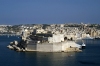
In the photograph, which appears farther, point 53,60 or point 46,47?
Answer: point 46,47

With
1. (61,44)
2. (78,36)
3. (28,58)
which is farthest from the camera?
(78,36)

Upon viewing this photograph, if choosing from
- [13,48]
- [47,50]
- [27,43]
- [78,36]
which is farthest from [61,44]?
[78,36]

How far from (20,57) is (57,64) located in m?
3.62

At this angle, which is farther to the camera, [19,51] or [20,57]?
[19,51]

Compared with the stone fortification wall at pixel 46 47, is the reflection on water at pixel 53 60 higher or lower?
lower

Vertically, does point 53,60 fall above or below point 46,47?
below

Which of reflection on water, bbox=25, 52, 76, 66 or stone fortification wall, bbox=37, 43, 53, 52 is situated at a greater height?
stone fortification wall, bbox=37, 43, 53, 52

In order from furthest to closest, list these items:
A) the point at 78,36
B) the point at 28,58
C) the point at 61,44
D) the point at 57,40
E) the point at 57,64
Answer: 1. the point at 78,36
2. the point at 57,40
3. the point at 61,44
4. the point at 28,58
5. the point at 57,64

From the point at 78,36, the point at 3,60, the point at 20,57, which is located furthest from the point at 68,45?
the point at 78,36

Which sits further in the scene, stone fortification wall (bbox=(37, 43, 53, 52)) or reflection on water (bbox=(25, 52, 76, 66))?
stone fortification wall (bbox=(37, 43, 53, 52))

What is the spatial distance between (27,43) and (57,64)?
7.21m

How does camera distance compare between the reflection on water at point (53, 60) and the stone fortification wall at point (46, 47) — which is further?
the stone fortification wall at point (46, 47)

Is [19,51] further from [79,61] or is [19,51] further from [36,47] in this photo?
[79,61]

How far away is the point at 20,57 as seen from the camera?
67.6 ft
